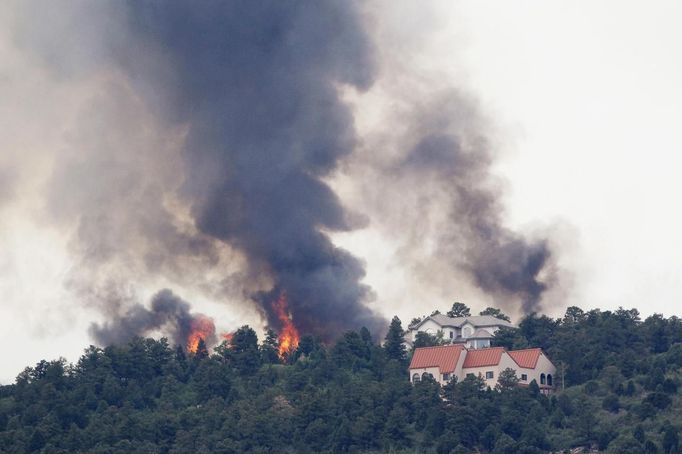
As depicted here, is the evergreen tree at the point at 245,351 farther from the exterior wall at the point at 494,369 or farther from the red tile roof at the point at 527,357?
the red tile roof at the point at 527,357

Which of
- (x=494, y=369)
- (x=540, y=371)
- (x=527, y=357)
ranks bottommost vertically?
(x=494, y=369)

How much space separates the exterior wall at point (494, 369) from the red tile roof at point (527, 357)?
83cm

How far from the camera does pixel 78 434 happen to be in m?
173

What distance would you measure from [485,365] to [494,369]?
48.7 inches

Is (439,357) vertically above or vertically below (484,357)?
below

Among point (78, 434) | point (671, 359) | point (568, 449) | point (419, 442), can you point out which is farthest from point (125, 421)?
point (671, 359)

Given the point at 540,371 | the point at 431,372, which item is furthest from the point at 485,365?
the point at 540,371

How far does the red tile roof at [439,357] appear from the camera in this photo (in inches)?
7229

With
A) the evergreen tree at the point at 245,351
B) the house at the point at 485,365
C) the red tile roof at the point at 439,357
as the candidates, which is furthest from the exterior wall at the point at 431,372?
the evergreen tree at the point at 245,351

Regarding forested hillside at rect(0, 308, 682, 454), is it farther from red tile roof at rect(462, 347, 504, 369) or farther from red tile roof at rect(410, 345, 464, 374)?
red tile roof at rect(462, 347, 504, 369)

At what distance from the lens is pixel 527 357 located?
18425 centimetres

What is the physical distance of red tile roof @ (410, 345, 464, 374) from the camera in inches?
7229

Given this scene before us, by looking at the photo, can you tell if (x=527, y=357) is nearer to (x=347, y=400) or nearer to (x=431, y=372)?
(x=431, y=372)

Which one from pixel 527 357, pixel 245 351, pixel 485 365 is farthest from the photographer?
pixel 245 351
